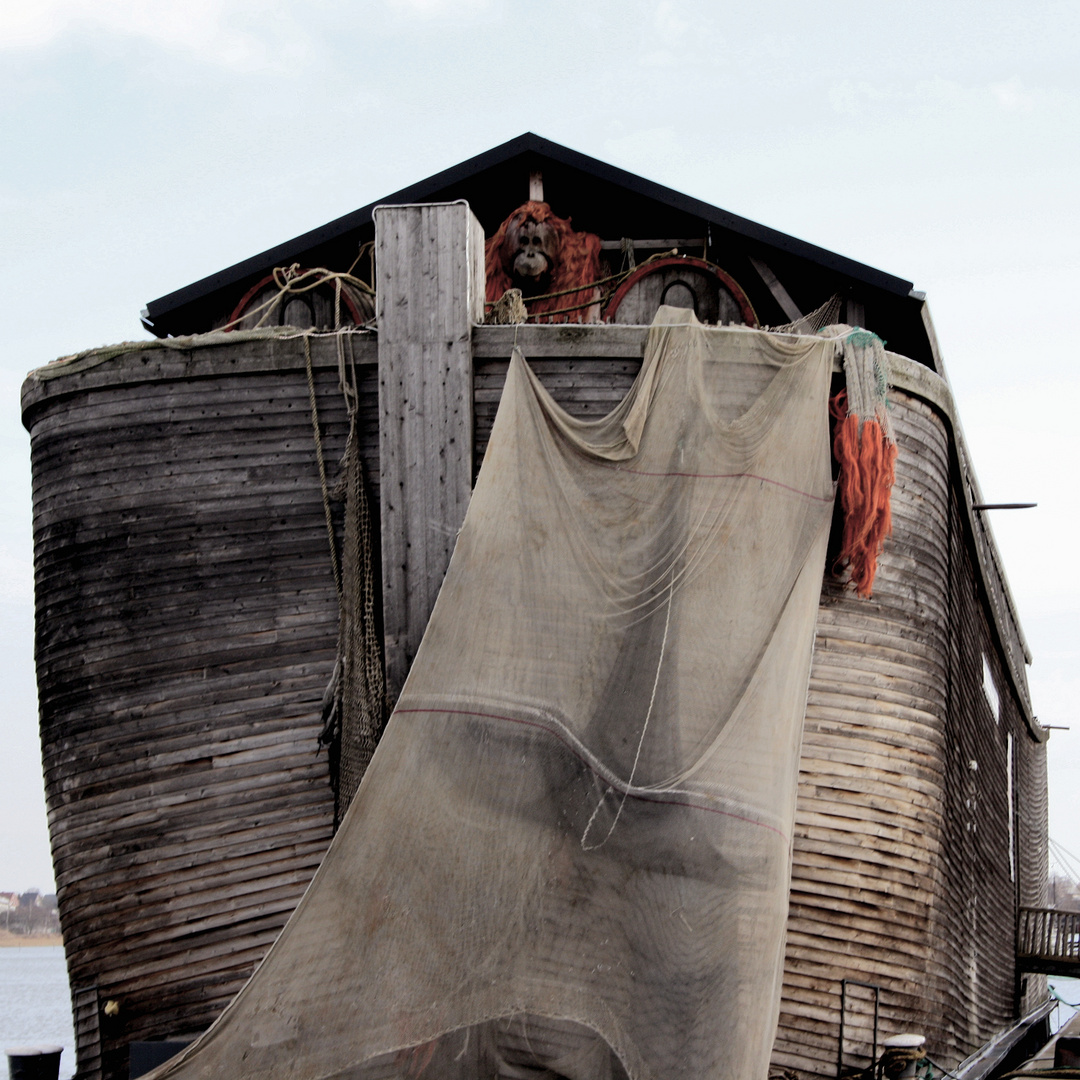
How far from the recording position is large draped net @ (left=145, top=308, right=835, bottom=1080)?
340 inches

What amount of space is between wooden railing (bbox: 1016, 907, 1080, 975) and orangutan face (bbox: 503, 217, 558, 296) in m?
13.3

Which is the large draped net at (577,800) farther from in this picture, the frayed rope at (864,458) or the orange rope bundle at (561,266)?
the orange rope bundle at (561,266)

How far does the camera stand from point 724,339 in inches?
463

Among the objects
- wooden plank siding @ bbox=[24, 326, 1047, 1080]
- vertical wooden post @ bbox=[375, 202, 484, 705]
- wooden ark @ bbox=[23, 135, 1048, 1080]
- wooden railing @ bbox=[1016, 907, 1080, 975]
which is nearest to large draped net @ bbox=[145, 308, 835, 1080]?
vertical wooden post @ bbox=[375, 202, 484, 705]

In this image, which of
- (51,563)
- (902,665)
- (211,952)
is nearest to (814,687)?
(902,665)

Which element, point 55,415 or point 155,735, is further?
point 55,415

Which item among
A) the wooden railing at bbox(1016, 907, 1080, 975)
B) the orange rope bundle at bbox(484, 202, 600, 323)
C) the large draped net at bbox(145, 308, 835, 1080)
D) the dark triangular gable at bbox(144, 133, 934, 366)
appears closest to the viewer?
the large draped net at bbox(145, 308, 835, 1080)

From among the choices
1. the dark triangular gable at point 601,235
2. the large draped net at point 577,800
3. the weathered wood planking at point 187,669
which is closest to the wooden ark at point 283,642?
the weathered wood planking at point 187,669

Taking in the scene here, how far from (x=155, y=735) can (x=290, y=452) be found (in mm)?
2788

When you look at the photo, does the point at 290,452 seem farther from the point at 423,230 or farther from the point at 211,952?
the point at 211,952

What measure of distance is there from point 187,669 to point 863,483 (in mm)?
6192

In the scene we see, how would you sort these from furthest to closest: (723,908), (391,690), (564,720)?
(391,690) → (564,720) → (723,908)

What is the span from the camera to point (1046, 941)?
2181cm

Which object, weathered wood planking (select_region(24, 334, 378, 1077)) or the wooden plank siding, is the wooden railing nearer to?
the wooden plank siding
